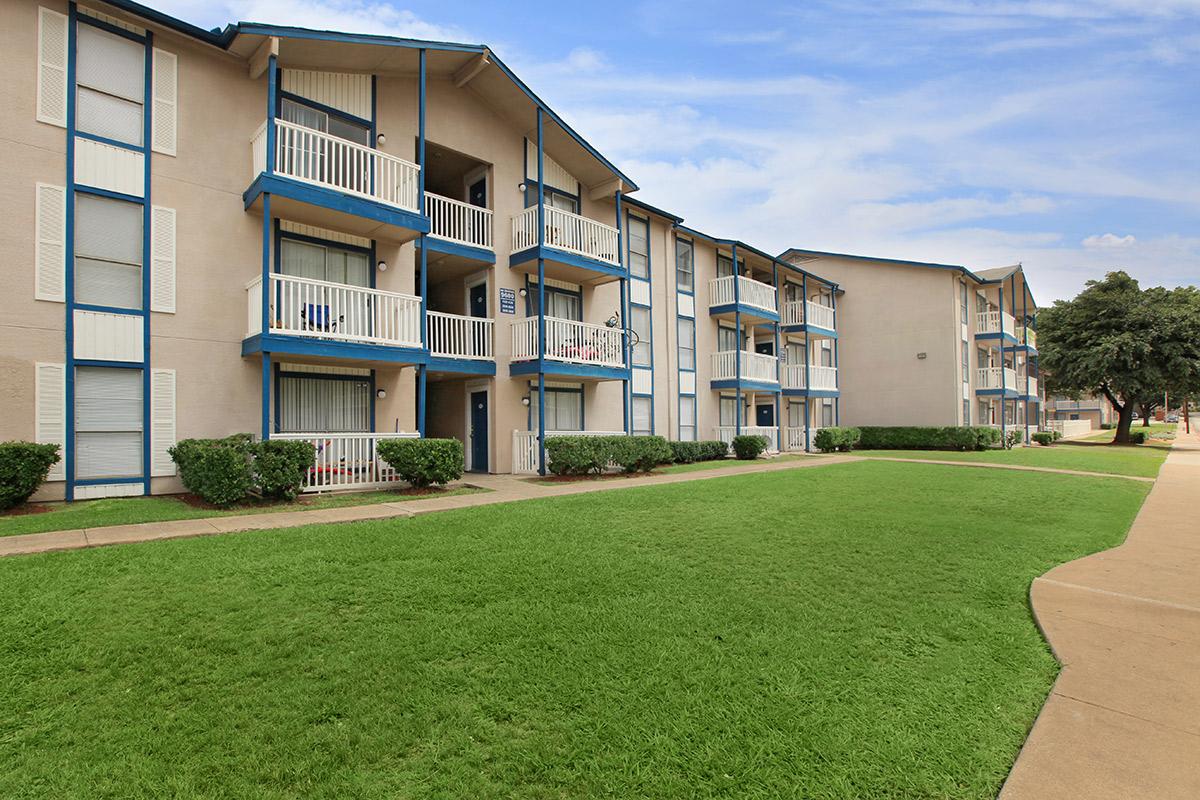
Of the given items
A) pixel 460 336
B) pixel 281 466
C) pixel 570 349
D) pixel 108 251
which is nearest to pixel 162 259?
pixel 108 251

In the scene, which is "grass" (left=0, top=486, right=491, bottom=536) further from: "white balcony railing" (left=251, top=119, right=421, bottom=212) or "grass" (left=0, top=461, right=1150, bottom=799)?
"white balcony railing" (left=251, top=119, right=421, bottom=212)

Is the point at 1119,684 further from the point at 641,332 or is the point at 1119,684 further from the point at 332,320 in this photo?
the point at 641,332

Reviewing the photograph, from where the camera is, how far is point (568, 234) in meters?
16.9

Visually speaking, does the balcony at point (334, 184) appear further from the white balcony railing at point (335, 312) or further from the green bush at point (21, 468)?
the green bush at point (21, 468)

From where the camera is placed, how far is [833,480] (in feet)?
44.2

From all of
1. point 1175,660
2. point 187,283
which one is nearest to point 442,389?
point 187,283

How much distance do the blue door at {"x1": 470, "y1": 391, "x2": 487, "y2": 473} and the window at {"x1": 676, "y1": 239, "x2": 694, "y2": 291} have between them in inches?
364

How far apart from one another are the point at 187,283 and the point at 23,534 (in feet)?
18.2

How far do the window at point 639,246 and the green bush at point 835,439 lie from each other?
11.1 meters

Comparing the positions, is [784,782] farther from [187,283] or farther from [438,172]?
[438,172]

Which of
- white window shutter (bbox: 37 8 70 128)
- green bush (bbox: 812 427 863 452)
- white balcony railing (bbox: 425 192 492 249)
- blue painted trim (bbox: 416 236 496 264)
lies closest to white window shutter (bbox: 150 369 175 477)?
white window shutter (bbox: 37 8 70 128)

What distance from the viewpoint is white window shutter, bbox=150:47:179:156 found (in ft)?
36.0

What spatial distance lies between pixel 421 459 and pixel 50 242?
6.84m

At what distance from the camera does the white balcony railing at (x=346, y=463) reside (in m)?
11.5
